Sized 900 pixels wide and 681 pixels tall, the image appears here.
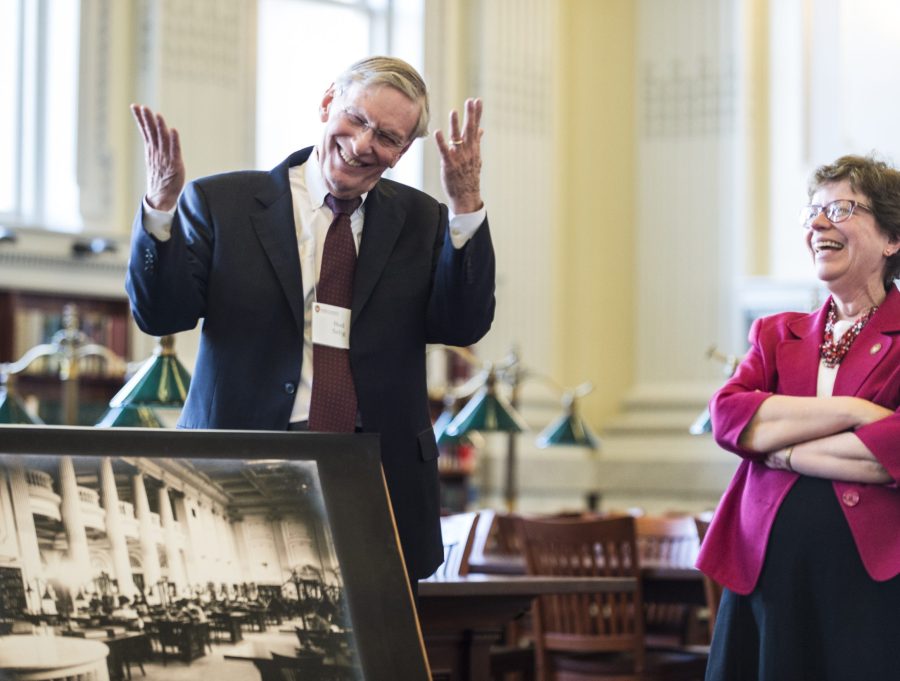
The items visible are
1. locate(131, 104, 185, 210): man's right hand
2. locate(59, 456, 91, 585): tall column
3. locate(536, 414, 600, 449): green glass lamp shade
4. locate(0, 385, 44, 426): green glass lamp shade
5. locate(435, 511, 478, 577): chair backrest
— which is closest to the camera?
locate(59, 456, 91, 585): tall column

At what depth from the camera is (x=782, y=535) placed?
2271 mm

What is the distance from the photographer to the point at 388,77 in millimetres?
2203

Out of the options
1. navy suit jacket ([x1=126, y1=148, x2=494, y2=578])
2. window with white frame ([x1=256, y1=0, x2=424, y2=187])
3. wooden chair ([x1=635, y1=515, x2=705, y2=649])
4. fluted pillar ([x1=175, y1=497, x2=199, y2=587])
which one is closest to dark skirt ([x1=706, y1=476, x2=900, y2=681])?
navy suit jacket ([x1=126, y1=148, x2=494, y2=578])

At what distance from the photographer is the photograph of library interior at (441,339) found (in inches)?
65.5

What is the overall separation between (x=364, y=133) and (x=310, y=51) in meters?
8.16

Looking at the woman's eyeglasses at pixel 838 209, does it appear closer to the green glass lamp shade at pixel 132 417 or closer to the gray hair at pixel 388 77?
the gray hair at pixel 388 77

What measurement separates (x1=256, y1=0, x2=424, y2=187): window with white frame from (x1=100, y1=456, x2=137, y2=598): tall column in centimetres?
805

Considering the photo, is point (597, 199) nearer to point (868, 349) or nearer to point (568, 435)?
point (568, 435)

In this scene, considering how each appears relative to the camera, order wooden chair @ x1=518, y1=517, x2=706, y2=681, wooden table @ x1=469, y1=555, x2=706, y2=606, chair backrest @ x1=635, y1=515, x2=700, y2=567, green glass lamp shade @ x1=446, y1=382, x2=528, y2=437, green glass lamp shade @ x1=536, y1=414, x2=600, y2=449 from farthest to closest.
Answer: green glass lamp shade @ x1=536, y1=414, x2=600, y2=449 < green glass lamp shade @ x1=446, y1=382, x2=528, y2=437 < chair backrest @ x1=635, y1=515, x2=700, y2=567 < wooden table @ x1=469, y1=555, x2=706, y2=606 < wooden chair @ x1=518, y1=517, x2=706, y2=681

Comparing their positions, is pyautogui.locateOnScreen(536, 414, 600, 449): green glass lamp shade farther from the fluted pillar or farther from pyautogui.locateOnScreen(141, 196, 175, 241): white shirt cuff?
the fluted pillar

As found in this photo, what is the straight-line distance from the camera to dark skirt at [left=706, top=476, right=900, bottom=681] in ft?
7.18

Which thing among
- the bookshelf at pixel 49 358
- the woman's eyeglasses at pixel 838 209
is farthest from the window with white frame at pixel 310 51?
the woman's eyeglasses at pixel 838 209

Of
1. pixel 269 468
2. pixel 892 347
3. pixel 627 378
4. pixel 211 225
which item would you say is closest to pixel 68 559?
pixel 269 468

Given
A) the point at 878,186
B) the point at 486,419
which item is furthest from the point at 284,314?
the point at 486,419
